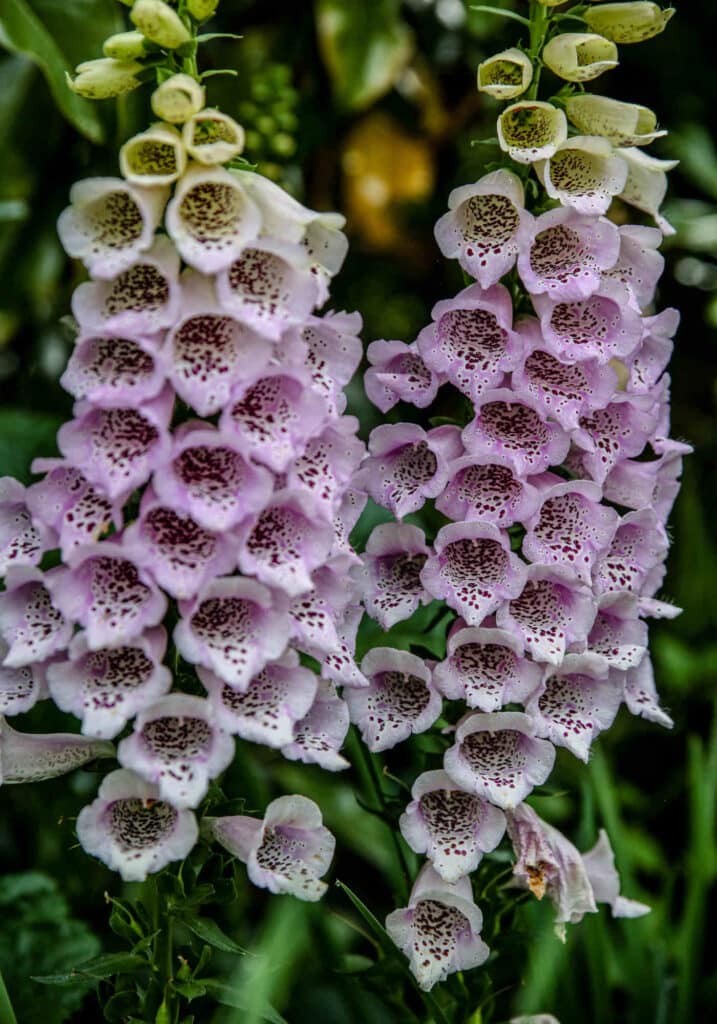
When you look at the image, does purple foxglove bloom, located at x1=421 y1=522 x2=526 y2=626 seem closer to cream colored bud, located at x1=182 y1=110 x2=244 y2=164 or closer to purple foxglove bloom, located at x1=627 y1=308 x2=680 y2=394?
purple foxglove bloom, located at x1=627 y1=308 x2=680 y2=394

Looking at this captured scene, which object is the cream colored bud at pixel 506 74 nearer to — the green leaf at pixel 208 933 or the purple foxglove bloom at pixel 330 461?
the purple foxglove bloom at pixel 330 461

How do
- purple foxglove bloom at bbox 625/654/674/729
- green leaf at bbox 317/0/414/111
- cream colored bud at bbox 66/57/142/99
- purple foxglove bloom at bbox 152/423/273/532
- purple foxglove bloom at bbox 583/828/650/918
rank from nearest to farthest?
purple foxglove bloom at bbox 152/423/273/532 → cream colored bud at bbox 66/57/142/99 → purple foxglove bloom at bbox 625/654/674/729 → purple foxglove bloom at bbox 583/828/650/918 → green leaf at bbox 317/0/414/111

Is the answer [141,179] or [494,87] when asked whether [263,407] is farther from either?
[494,87]

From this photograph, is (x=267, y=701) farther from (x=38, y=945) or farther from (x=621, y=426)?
(x=38, y=945)

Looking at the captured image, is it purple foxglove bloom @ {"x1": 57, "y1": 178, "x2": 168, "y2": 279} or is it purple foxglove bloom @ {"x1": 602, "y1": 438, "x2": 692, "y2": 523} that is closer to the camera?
purple foxglove bloom @ {"x1": 57, "y1": 178, "x2": 168, "y2": 279}

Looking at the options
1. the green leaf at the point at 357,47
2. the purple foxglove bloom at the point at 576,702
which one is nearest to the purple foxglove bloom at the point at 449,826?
the purple foxglove bloom at the point at 576,702

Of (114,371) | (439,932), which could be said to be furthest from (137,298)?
(439,932)

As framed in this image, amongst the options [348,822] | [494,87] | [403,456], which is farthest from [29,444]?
[348,822]

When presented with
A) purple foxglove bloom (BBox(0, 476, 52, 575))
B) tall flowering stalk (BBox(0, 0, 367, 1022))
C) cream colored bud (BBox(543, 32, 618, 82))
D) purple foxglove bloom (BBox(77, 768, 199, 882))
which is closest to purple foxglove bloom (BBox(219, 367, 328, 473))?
tall flowering stalk (BBox(0, 0, 367, 1022))

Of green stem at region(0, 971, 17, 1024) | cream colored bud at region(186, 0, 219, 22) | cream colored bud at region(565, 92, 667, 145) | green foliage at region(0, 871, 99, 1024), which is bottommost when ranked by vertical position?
green foliage at region(0, 871, 99, 1024)
